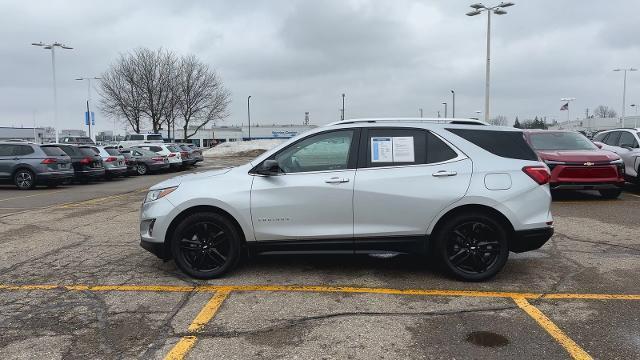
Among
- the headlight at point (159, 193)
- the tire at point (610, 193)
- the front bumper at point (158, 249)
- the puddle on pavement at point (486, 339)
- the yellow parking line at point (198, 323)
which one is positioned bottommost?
the puddle on pavement at point (486, 339)

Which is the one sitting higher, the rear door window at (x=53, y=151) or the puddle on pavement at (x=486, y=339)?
the rear door window at (x=53, y=151)

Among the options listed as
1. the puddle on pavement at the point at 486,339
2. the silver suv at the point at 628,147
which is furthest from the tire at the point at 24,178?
the silver suv at the point at 628,147

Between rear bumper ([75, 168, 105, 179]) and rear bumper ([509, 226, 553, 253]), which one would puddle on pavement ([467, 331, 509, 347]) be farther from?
rear bumper ([75, 168, 105, 179])

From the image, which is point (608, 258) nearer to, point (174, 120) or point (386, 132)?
point (386, 132)

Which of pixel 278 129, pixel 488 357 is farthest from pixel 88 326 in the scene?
pixel 278 129

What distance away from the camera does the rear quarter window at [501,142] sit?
558 centimetres

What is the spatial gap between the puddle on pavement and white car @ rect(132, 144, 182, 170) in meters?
24.8

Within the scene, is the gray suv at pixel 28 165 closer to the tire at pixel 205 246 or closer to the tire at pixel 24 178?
the tire at pixel 24 178

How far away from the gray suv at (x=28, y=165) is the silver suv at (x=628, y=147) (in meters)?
17.4

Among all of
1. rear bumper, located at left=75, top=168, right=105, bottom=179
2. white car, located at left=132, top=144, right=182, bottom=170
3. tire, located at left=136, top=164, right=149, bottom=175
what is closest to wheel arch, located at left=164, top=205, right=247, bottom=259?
rear bumper, located at left=75, top=168, right=105, bottom=179

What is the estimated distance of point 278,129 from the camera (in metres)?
115

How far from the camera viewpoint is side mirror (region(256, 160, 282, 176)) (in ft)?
17.7

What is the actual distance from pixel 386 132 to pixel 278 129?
110142 mm

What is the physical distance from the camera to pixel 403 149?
5555mm
